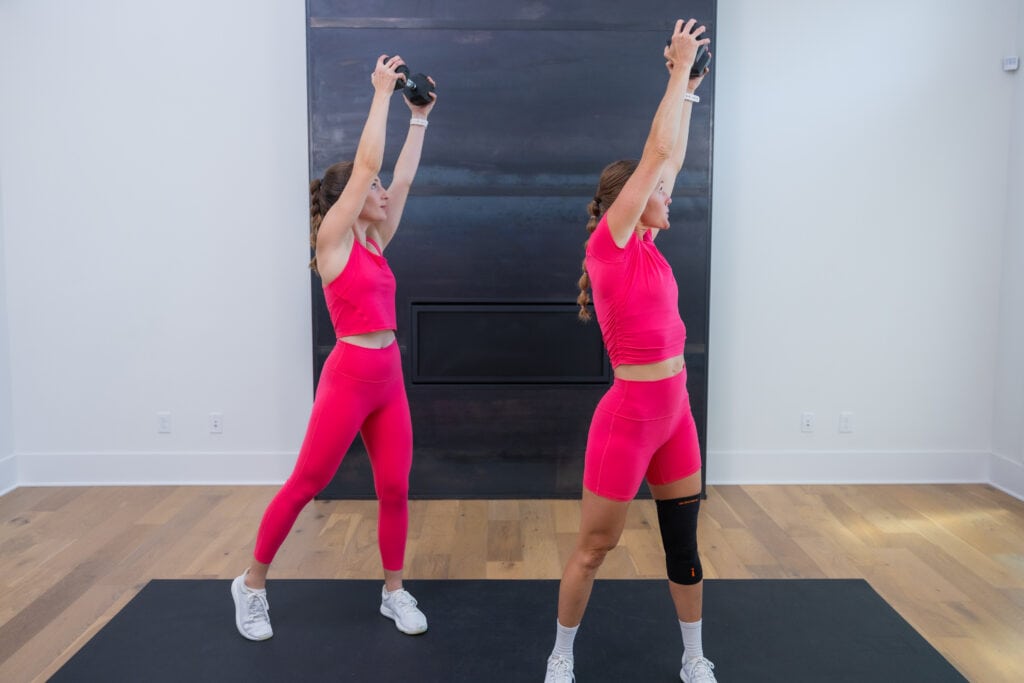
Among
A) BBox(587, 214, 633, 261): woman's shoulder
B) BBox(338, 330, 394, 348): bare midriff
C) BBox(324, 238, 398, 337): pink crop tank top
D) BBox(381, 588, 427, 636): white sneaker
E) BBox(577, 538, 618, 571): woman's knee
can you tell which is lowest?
BBox(381, 588, 427, 636): white sneaker

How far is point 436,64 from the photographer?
3.70 meters

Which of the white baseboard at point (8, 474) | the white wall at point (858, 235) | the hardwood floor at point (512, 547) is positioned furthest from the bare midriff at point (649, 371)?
the white baseboard at point (8, 474)

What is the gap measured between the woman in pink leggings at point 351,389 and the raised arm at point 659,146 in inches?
30.5

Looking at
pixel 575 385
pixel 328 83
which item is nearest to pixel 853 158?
pixel 575 385

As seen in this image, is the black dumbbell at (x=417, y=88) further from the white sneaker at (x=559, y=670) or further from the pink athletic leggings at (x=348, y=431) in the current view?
the white sneaker at (x=559, y=670)

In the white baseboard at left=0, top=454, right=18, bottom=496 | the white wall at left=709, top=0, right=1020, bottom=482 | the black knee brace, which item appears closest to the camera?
the black knee brace

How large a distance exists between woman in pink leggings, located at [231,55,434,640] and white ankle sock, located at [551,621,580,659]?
540 millimetres

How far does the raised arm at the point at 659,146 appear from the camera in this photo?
179 centimetres

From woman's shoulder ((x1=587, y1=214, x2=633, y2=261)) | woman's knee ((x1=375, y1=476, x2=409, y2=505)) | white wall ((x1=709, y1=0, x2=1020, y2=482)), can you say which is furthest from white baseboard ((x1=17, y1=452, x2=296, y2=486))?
woman's shoulder ((x1=587, y1=214, x2=633, y2=261))

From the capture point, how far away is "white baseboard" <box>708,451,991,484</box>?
4.10 m

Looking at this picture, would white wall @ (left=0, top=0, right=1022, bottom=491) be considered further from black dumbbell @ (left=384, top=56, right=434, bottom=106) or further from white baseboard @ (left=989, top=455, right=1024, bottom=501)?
black dumbbell @ (left=384, top=56, right=434, bottom=106)

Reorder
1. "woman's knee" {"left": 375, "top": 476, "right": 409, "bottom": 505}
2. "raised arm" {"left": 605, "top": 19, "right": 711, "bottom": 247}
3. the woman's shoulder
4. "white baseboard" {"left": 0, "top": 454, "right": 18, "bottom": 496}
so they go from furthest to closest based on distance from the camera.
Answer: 1. "white baseboard" {"left": 0, "top": 454, "right": 18, "bottom": 496}
2. "woman's knee" {"left": 375, "top": 476, "right": 409, "bottom": 505}
3. the woman's shoulder
4. "raised arm" {"left": 605, "top": 19, "right": 711, "bottom": 247}

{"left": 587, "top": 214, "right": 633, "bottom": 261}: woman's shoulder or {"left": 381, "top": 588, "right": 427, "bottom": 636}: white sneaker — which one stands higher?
{"left": 587, "top": 214, "right": 633, "bottom": 261}: woman's shoulder

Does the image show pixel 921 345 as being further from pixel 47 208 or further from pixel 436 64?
pixel 47 208
